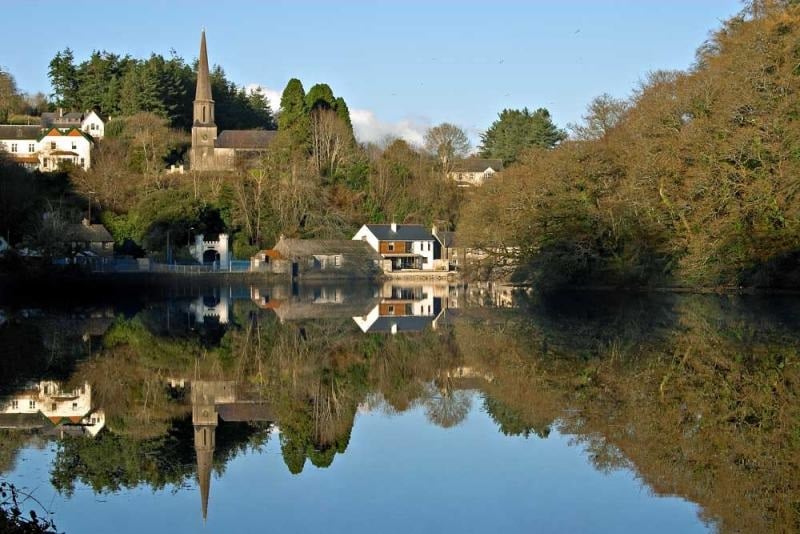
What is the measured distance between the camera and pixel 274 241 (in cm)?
8019

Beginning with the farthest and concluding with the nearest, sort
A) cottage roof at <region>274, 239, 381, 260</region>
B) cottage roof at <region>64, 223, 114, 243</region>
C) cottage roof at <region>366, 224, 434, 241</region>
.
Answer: cottage roof at <region>366, 224, 434, 241</region> → cottage roof at <region>274, 239, 381, 260</region> → cottage roof at <region>64, 223, 114, 243</region>

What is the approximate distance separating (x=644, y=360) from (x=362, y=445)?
31.3 ft

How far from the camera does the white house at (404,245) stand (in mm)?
85375

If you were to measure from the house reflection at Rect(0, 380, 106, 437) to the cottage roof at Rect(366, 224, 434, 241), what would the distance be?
65842 millimetres

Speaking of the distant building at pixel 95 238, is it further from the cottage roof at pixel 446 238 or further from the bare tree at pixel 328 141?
the cottage roof at pixel 446 238

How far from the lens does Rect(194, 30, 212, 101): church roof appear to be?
298 feet

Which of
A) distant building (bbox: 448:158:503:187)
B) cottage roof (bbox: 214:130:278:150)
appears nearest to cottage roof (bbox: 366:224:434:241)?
distant building (bbox: 448:158:503:187)

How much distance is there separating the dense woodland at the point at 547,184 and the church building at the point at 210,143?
233 centimetres

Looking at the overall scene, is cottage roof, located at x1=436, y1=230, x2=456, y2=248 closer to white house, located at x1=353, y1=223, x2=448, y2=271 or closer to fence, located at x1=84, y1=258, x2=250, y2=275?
white house, located at x1=353, y1=223, x2=448, y2=271

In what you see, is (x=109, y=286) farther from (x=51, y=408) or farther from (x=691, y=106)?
(x=51, y=408)

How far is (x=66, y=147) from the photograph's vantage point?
285 feet

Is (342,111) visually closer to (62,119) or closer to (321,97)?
(321,97)

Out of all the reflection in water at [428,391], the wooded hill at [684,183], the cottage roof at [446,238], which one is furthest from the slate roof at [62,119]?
the reflection in water at [428,391]

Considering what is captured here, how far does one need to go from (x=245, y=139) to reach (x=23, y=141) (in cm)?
1919
